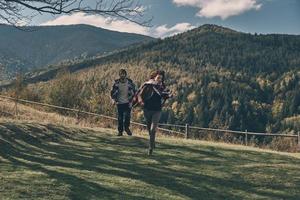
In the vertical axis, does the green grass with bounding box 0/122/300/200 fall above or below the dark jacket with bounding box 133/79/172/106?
below

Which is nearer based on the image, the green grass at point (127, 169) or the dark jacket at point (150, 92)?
the green grass at point (127, 169)

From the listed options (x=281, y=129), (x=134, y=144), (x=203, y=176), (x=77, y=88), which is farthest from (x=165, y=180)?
(x=281, y=129)

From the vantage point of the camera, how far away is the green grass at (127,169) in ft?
29.5

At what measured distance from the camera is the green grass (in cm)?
898

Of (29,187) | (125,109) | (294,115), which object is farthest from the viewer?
(294,115)

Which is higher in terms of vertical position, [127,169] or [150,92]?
[150,92]

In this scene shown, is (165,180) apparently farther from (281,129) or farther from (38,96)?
(281,129)

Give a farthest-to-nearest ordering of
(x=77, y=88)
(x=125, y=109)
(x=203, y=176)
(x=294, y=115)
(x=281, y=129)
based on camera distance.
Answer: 1. (x=294, y=115)
2. (x=281, y=129)
3. (x=77, y=88)
4. (x=125, y=109)
5. (x=203, y=176)

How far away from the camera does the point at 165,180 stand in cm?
1018

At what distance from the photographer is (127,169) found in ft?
36.3

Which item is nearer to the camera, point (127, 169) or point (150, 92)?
point (127, 169)

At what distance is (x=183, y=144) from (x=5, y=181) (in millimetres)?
8326

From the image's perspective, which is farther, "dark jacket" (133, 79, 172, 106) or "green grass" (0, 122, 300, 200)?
"dark jacket" (133, 79, 172, 106)

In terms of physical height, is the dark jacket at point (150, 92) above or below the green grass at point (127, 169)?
above
